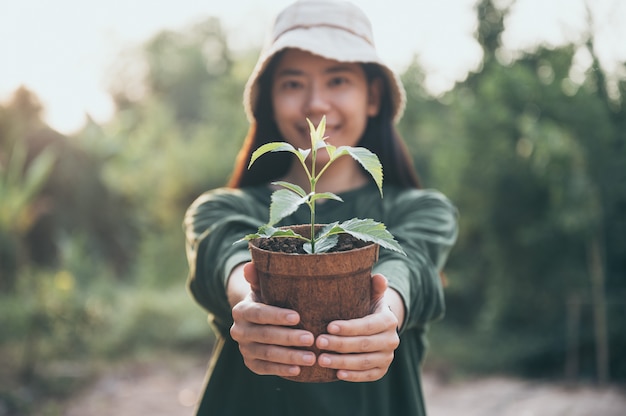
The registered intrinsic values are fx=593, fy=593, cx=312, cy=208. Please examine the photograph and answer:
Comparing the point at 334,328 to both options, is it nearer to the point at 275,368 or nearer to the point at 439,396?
the point at 275,368

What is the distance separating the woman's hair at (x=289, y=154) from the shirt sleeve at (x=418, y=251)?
0.11m

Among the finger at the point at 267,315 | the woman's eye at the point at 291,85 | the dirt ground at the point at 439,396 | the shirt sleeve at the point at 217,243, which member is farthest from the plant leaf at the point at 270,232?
the dirt ground at the point at 439,396

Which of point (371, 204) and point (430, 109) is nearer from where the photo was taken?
point (371, 204)

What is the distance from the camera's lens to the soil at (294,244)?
41.9 inches

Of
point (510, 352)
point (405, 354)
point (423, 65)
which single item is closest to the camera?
point (405, 354)

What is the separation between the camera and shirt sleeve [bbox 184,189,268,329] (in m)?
1.39

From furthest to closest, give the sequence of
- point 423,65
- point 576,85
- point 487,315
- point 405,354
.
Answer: point 423,65, point 487,315, point 576,85, point 405,354

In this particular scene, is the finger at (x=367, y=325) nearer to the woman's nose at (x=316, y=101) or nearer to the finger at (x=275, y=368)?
the finger at (x=275, y=368)

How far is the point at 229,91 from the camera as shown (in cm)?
962

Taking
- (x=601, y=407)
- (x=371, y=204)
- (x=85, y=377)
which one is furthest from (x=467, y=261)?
(x=371, y=204)

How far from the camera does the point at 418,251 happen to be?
4.79 feet

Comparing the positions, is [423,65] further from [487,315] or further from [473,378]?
[473,378]

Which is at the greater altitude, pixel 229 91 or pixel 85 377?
pixel 229 91

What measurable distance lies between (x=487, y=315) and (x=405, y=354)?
14.8 feet
